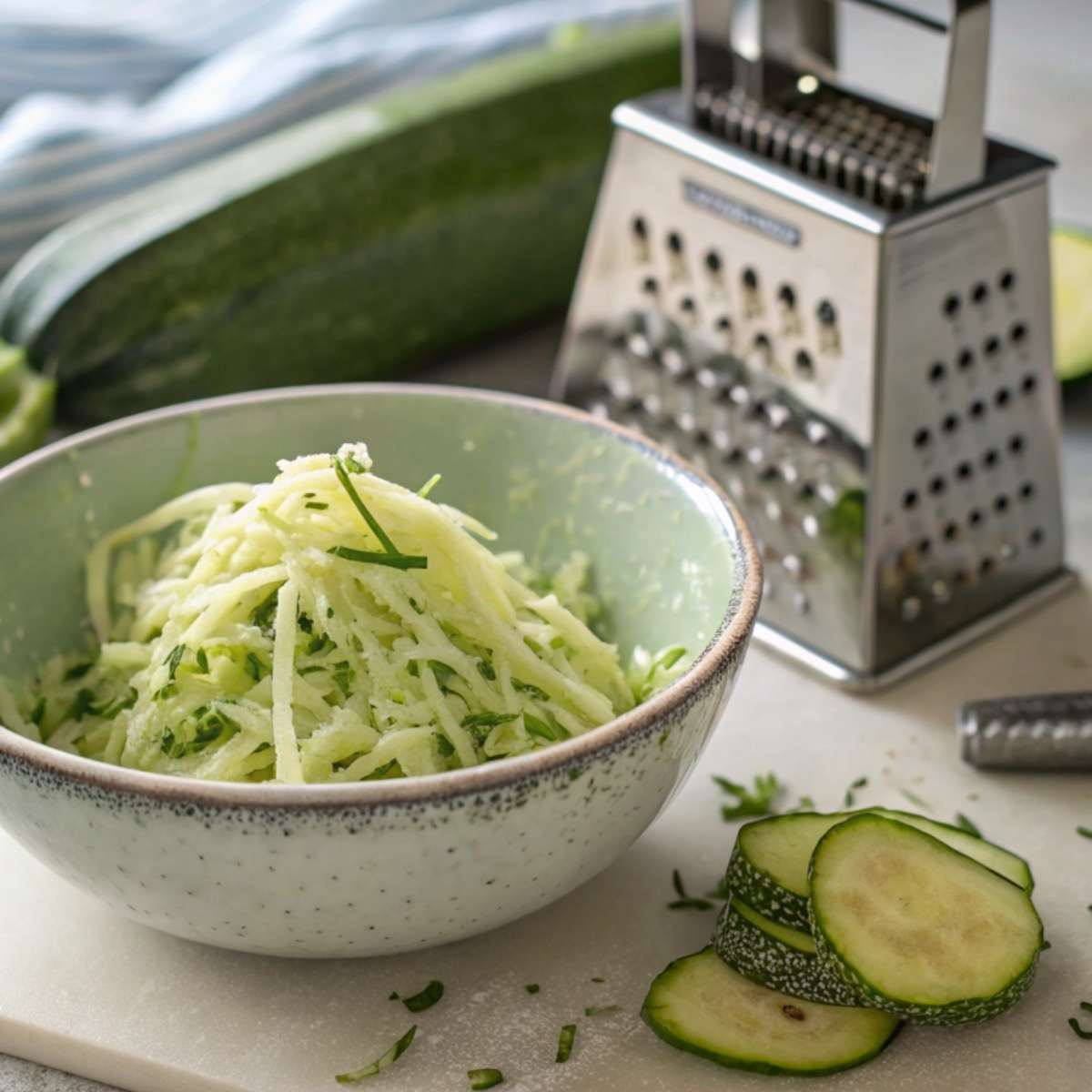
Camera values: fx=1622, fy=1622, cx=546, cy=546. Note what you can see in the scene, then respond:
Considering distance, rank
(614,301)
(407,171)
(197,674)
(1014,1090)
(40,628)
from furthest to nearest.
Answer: (407,171), (614,301), (40,628), (197,674), (1014,1090)

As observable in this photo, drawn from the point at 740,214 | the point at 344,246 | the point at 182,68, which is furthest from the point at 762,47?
the point at 182,68

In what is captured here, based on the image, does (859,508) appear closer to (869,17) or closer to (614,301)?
(614,301)

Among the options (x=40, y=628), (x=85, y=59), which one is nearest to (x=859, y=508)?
(x=40, y=628)

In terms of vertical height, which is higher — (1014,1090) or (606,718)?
(606,718)

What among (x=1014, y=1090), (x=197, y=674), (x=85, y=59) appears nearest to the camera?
(x=1014, y=1090)

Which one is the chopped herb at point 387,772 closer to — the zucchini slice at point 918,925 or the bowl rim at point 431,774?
the bowl rim at point 431,774

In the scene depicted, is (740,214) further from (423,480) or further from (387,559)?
(387,559)
